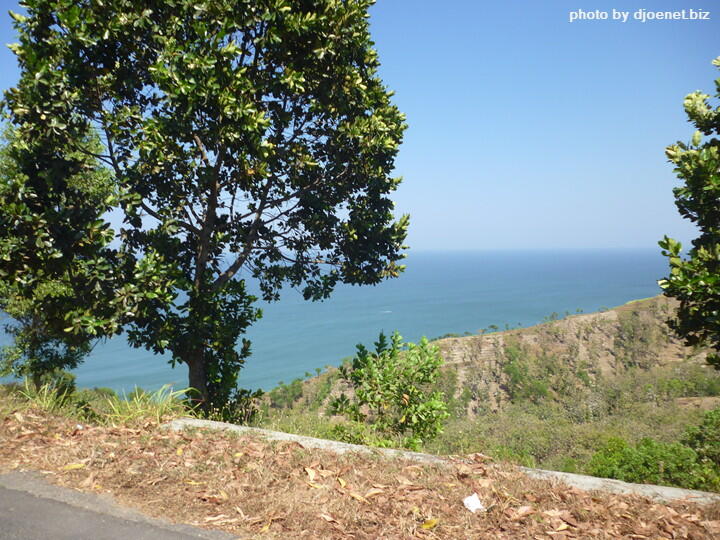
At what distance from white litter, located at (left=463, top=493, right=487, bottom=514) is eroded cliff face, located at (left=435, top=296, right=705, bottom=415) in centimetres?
4031

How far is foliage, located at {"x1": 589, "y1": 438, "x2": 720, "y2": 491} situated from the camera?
9.32 meters

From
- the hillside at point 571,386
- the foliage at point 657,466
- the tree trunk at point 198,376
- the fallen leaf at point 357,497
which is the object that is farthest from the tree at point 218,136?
the hillside at point 571,386

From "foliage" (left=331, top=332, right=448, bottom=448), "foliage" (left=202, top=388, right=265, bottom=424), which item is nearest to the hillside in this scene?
"foliage" (left=331, top=332, right=448, bottom=448)

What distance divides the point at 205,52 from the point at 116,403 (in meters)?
5.51

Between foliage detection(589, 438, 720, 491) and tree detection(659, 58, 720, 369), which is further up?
tree detection(659, 58, 720, 369)

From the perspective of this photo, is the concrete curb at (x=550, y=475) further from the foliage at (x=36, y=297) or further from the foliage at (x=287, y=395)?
the foliage at (x=287, y=395)

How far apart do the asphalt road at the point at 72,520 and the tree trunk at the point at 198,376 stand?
167 inches

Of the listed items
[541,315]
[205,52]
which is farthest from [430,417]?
[541,315]

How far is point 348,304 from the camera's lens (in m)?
180

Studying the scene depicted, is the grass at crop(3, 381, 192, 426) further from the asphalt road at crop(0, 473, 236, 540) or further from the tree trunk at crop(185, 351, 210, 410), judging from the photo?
the asphalt road at crop(0, 473, 236, 540)

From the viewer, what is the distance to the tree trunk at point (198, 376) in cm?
896

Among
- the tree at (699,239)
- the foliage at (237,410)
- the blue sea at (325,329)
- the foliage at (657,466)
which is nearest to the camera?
the tree at (699,239)

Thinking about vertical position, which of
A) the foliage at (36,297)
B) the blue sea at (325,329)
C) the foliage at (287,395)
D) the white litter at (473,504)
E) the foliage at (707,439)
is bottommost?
the blue sea at (325,329)

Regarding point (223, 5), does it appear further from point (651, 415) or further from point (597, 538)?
point (651, 415)
